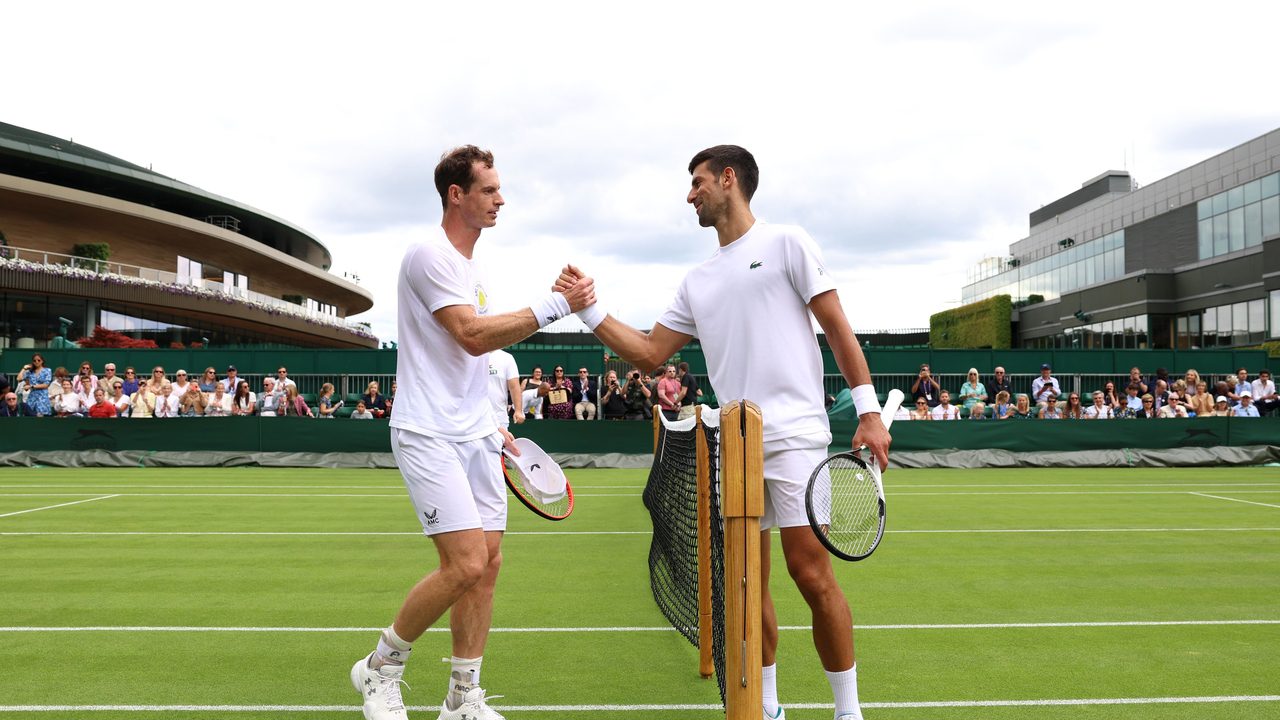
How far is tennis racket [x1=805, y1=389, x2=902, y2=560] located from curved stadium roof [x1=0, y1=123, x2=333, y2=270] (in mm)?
51271

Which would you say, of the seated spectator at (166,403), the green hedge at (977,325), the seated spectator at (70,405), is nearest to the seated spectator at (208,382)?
the seated spectator at (166,403)

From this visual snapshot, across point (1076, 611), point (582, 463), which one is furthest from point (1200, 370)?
point (1076, 611)

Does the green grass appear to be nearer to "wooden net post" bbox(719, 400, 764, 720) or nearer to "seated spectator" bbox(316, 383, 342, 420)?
"wooden net post" bbox(719, 400, 764, 720)

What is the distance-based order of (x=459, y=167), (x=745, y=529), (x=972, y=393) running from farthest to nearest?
(x=972, y=393)
(x=459, y=167)
(x=745, y=529)

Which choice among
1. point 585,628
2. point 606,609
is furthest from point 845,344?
point 606,609

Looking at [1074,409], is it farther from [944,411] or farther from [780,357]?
[780,357]

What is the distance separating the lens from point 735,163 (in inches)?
147

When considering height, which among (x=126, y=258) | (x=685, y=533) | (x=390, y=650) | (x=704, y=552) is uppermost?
(x=126, y=258)

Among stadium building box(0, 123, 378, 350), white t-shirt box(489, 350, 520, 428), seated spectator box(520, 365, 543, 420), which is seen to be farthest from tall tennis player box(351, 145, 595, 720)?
stadium building box(0, 123, 378, 350)

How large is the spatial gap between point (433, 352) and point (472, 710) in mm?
1439

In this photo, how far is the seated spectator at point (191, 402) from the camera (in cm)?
1859

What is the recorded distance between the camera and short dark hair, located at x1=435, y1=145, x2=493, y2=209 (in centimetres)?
384

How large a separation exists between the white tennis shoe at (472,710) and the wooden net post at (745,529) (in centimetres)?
115

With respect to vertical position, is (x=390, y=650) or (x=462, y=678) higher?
(x=390, y=650)
